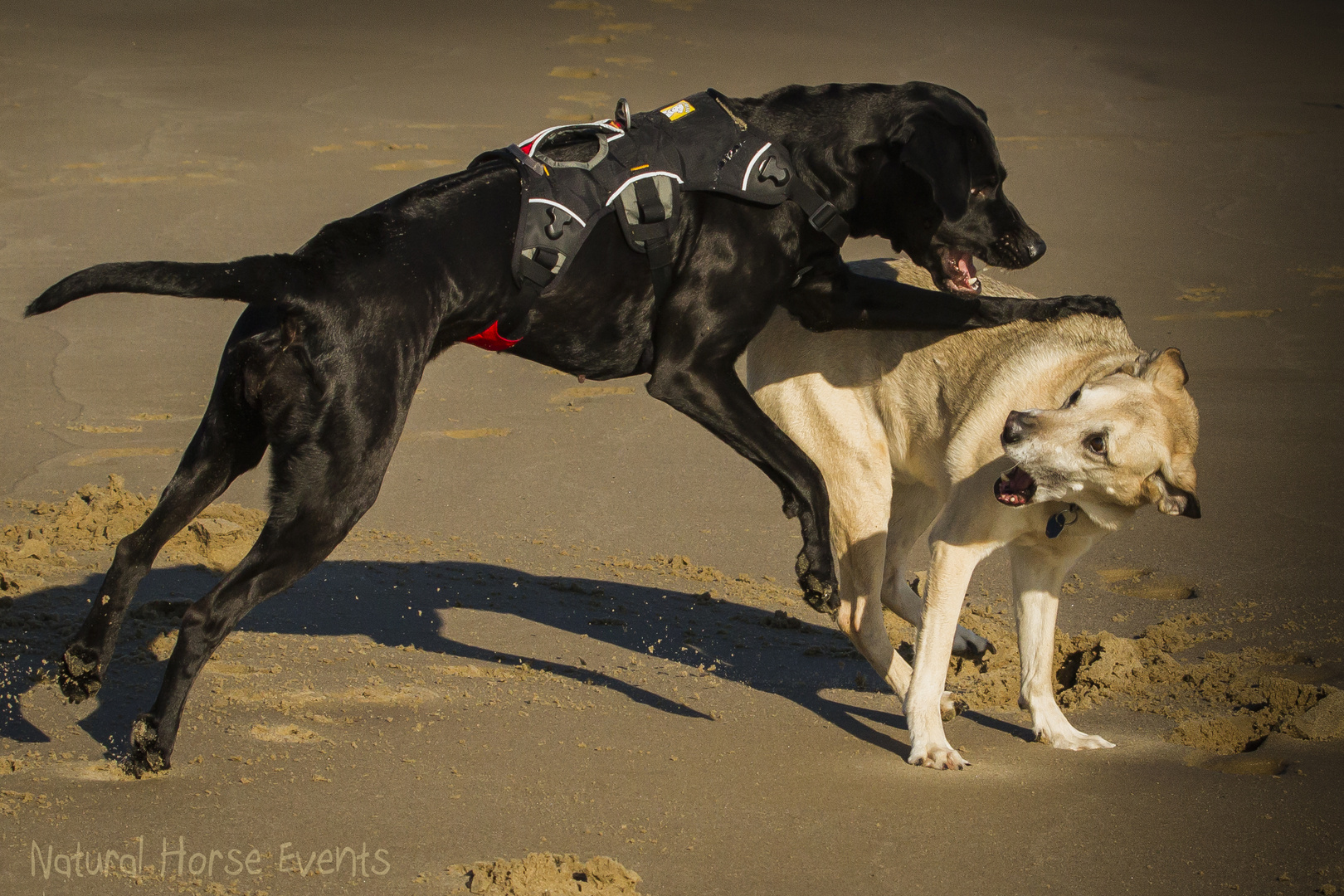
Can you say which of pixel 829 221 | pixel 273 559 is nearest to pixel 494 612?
pixel 273 559

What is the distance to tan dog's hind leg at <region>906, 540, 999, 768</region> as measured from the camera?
4098 millimetres

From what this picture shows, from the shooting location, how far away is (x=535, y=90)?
13.1 m

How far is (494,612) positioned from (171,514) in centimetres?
184

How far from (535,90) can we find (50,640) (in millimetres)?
9891

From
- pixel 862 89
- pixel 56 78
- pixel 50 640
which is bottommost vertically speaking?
pixel 50 640

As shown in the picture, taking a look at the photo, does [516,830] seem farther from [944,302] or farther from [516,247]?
[944,302]

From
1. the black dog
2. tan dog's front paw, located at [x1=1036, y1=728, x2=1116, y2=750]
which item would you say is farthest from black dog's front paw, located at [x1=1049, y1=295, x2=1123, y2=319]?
tan dog's front paw, located at [x1=1036, y1=728, x2=1116, y2=750]

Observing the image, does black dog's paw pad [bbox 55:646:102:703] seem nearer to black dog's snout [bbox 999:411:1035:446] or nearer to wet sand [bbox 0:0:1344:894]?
wet sand [bbox 0:0:1344:894]

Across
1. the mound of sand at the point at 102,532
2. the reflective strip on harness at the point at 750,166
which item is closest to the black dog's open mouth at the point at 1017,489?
the reflective strip on harness at the point at 750,166

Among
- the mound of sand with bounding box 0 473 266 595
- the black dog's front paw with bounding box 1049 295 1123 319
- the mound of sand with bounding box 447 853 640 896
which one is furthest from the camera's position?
the mound of sand with bounding box 0 473 266 595

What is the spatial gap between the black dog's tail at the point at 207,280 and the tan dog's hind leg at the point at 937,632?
2262 millimetres

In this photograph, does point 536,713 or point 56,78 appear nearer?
point 536,713

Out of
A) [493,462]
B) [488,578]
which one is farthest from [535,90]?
[488,578]

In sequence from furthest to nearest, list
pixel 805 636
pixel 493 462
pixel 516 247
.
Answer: pixel 493 462
pixel 805 636
pixel 516 247
